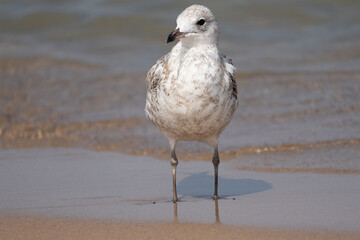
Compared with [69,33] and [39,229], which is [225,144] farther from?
[69,33]

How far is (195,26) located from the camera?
532cm

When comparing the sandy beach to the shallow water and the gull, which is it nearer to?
the shallow water

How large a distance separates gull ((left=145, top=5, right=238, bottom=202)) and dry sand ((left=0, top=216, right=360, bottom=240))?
884 millimetres

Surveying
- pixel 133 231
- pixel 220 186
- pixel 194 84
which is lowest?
pixel 133 231

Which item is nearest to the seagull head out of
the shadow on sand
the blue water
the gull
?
the gull

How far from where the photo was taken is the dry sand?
4.40 metres

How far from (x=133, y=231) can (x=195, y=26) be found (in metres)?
1.77

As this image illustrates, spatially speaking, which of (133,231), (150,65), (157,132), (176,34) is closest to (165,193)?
(133,231)

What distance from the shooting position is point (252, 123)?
827cm

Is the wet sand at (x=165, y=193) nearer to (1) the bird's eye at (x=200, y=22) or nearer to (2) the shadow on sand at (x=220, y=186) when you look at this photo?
(2) the shadow on sand at (x=220, y=186)

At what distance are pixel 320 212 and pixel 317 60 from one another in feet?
23.0

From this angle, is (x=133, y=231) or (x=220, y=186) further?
(x=220, y=186)

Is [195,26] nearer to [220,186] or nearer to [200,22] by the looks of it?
[200,22]

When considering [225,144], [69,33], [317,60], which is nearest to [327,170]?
[225,144]
